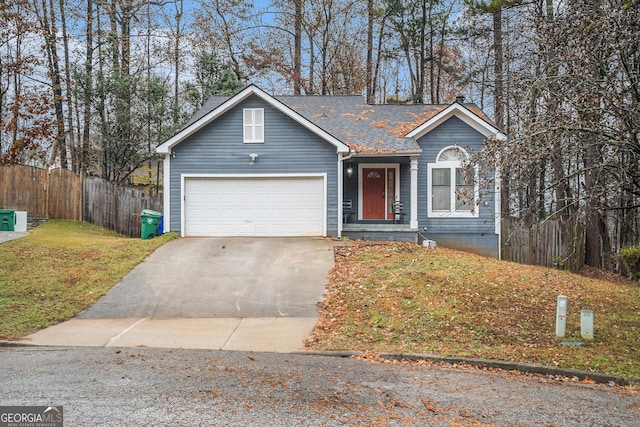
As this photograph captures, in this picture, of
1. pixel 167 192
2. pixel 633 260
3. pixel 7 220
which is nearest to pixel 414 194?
pixel 167 192

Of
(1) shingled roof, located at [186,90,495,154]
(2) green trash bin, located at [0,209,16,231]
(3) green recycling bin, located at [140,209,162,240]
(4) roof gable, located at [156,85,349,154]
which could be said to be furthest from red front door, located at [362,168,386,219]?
(2) green trash bin, located at [0,209,16,231]

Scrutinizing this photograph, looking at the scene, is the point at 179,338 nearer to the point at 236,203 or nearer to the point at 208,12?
the point at 236,203

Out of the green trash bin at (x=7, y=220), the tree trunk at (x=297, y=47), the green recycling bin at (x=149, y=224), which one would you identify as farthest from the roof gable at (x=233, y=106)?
the tree trunk at (x=297, y=47)

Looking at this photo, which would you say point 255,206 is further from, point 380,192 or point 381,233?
point 380,192

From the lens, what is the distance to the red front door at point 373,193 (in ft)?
61.9

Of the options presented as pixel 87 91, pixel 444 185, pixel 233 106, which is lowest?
pixel 444 185

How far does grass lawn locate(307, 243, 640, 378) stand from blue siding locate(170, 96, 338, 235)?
396 centimetres

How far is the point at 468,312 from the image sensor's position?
9.55 m

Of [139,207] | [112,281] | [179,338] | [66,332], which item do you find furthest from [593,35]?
[139,207]

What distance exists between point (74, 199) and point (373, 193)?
37.9ft

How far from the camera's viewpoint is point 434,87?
3219cm

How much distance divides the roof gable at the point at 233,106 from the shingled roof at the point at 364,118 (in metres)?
0.29

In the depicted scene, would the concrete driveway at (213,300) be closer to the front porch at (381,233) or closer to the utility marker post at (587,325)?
the front porch at (381,233)

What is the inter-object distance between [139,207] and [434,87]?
65.3 feet
